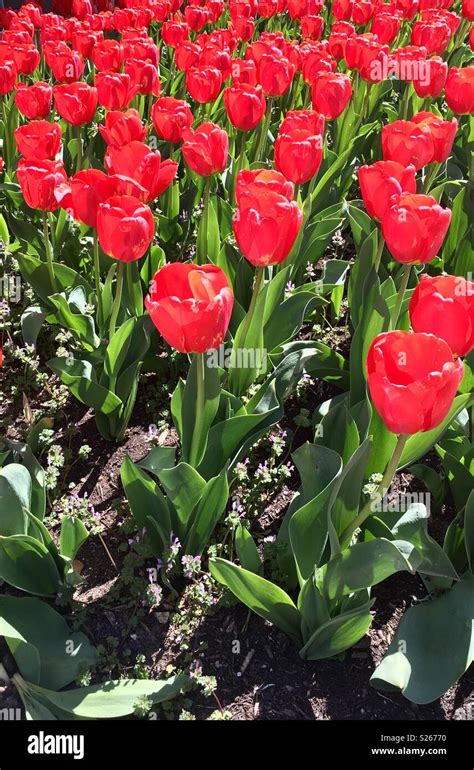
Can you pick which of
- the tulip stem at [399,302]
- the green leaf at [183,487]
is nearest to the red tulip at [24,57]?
the tulip stem at [399,302]

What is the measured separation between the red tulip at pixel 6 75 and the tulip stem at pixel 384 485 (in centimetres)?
246

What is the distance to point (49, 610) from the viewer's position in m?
1.82

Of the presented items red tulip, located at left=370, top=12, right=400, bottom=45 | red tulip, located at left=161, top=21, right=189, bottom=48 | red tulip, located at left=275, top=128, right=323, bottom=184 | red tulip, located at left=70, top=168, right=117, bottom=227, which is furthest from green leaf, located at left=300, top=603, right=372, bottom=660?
red tulip, located at left=370, top=12, right=400, bottom=45

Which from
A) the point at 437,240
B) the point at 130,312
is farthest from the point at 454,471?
the point at 130,312

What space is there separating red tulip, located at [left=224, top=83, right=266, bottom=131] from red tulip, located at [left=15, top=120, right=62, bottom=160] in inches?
27.5

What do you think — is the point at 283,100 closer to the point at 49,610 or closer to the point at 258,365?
the point at 258,365

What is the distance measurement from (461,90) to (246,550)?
226 centimetres

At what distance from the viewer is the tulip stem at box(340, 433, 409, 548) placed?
1477 millimetres

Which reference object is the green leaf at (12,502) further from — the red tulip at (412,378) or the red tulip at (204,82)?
the red tulip at (204,82)

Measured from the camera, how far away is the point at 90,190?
204cm

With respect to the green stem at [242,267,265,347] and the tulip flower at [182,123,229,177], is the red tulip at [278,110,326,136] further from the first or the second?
the green stem at [242,267,265,347]

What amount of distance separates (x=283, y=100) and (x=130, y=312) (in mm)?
2258

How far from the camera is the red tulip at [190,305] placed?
59.7 inches

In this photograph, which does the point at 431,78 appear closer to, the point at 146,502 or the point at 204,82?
the point at 204,82
